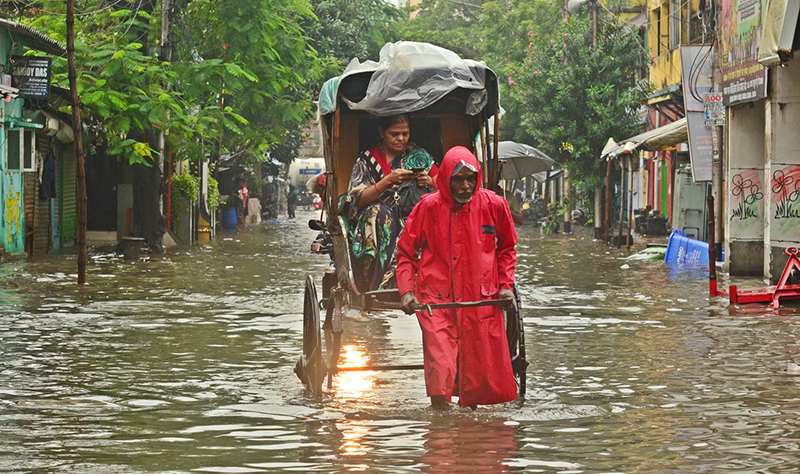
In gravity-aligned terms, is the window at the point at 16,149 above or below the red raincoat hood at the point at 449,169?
above

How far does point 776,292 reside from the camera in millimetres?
14711

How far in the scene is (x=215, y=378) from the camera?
31.2ft

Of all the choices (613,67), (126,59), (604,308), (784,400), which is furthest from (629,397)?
→ (613,67)

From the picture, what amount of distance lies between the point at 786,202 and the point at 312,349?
1176 centimetres

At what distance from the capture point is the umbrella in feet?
98.5

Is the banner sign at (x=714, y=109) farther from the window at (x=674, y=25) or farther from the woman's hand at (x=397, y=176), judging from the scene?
the window at (x=674, y=25)

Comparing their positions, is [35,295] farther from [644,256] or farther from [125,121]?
[644,256]

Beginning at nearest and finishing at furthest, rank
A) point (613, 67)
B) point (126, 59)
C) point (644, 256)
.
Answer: point (126, 59)
point (644, 256)
point (613, 67)

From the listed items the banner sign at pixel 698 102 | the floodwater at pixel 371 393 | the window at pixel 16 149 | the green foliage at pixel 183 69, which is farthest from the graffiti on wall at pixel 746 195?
the window at pixel 16 149

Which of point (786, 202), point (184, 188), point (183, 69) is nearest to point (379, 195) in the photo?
point (786, 202)

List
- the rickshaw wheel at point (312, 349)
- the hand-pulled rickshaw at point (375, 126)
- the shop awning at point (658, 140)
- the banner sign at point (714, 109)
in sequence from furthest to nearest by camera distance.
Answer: the shop awning at point (658, 140) → the banner sign at point (714, 109) → the hand-pulled rickshaw at point (375, 126) → the rickshaw wheel at point (312, 349)

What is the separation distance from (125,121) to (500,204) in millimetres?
16273

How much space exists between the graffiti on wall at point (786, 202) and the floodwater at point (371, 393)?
3226 mm

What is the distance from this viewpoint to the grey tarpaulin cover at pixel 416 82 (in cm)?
952
